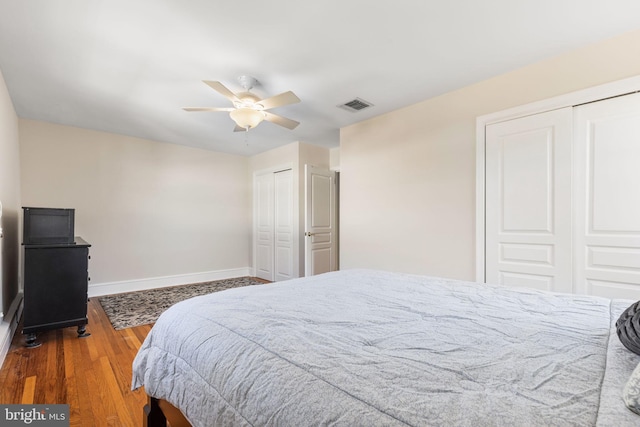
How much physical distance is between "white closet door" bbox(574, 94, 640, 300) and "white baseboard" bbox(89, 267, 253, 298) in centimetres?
510

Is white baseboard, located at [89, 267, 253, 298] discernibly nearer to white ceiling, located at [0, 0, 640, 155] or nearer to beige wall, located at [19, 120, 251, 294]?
beige wall, located at [19, 120, 251, 294]

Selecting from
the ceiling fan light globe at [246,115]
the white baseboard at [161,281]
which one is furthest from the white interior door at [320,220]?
the ceiling fan light globe at [246,115]

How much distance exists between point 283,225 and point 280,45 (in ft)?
11.2

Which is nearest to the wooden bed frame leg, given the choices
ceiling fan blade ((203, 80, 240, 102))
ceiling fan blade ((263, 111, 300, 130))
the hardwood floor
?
the hardwood floor

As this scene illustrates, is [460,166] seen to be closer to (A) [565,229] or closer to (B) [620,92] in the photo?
(A) [565,229]

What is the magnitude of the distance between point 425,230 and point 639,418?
2.76 meters

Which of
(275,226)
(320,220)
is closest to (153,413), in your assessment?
(320,220)

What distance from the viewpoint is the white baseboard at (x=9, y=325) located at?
91.3 inches

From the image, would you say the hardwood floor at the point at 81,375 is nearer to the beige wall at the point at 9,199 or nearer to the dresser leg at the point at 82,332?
the dresser leg at the point at 82,332

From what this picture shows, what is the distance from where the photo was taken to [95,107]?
3451 millimetres

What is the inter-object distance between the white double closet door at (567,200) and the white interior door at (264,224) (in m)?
3.71

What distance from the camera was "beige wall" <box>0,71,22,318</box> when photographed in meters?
2.74

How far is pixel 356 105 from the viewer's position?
3.37m

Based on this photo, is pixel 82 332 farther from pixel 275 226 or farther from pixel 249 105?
pixel 275 226
